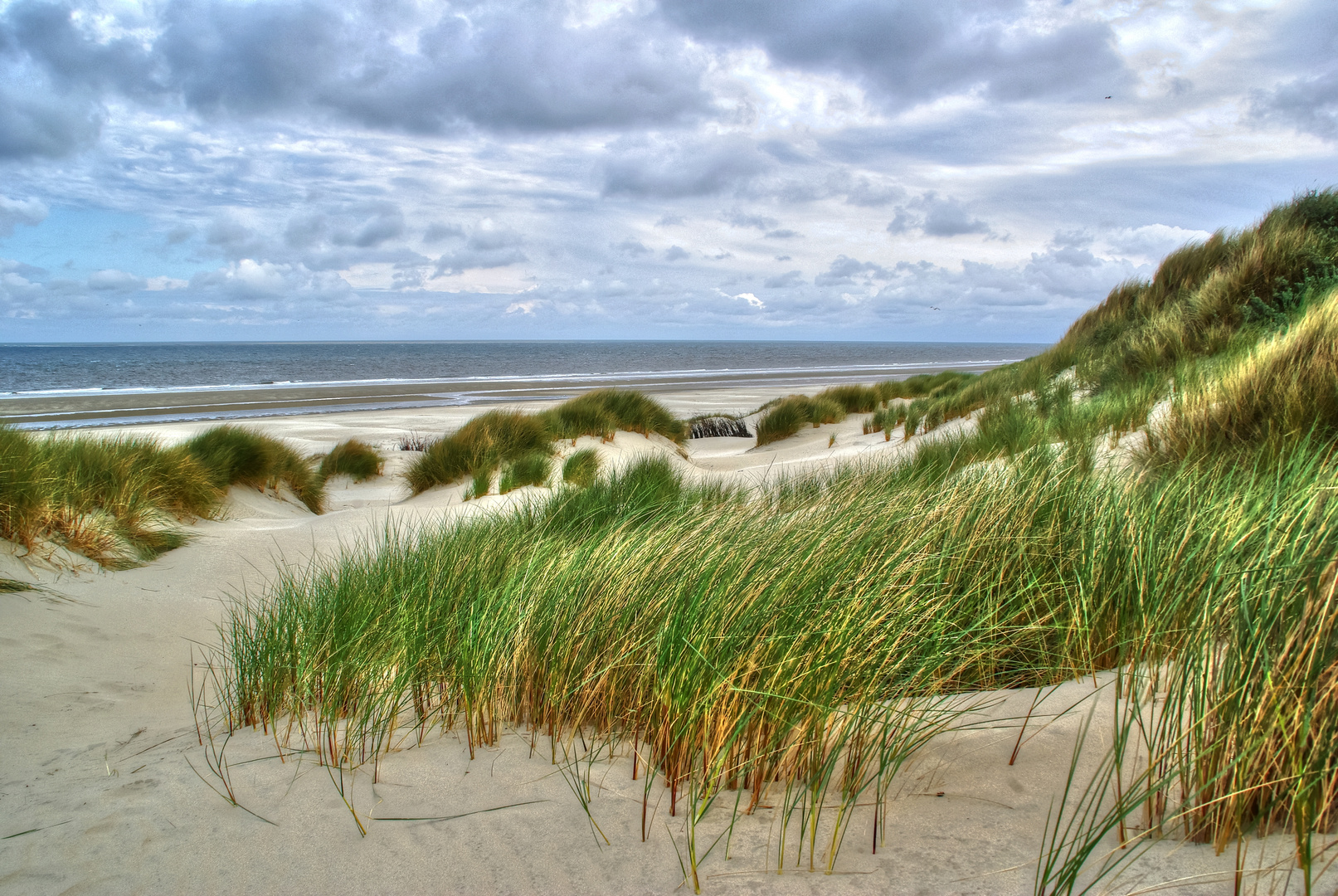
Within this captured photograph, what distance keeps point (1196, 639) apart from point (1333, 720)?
28cm

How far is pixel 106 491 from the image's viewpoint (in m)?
5.12

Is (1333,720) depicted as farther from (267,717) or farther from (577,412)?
(577,412)

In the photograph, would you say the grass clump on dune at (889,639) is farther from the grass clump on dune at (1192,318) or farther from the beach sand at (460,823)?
the grass clump on dune at (1192,318)

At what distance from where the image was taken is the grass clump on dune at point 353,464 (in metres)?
9.90

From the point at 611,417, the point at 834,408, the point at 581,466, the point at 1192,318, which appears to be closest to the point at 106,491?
the point at 581,466

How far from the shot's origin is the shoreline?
62.0 feet

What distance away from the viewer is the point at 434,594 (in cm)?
303

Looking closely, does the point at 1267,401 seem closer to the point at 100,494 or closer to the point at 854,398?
the point at 100,494

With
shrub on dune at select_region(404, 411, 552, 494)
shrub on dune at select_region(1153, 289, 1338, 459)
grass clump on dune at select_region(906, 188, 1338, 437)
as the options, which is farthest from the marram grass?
shrub on dune at select_region(404, 411, 552, 494)

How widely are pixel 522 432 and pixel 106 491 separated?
4.53 meters

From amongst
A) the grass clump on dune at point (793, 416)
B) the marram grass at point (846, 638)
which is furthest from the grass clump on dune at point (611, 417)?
the marram grass at point (846, 638)

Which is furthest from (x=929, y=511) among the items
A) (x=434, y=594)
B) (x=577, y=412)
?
(x=577, y=412)

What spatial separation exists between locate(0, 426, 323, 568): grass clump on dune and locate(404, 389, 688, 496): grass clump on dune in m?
2.04

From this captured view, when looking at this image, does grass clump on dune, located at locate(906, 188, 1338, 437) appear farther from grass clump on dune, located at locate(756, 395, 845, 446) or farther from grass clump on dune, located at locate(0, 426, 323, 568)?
grass clump on dune, located at locate(0, 426, 323, 568)
